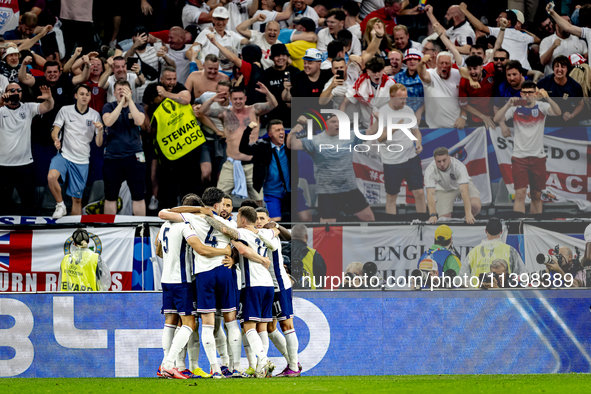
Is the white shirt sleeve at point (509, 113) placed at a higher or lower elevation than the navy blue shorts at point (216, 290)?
higher

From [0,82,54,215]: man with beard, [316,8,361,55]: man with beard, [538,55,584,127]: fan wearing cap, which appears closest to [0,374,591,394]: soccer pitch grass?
[0,82,54,215]: man with beard

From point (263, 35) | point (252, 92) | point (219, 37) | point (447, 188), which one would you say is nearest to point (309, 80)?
point (252, 92)

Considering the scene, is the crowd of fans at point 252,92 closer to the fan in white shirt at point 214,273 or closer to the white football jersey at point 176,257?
the fan in white shirt at point 214,273

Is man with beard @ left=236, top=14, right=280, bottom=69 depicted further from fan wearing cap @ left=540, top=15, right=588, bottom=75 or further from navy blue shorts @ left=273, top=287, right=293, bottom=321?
navy blue shorts @ left=273, top=287, right=293, bottom=321

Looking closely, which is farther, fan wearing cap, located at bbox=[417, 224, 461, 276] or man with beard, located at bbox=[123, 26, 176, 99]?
man with beard, located at bbox=[123, 26, 176, 99]

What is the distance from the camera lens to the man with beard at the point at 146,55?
1286 centimetres

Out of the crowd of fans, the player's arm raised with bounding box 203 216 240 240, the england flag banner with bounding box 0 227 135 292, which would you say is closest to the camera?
the player's arm raised with bounding box 203 216 240 240

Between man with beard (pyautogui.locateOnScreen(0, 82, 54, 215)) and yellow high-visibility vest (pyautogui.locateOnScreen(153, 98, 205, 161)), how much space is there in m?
1.94

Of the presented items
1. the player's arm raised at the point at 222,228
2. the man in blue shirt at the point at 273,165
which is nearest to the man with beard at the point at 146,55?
the man in blue shirt at the point at 273,165

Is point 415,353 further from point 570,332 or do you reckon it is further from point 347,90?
point 347,90

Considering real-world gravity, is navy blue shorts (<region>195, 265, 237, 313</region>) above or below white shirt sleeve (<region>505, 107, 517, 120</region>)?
below

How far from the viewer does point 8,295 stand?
9.60m

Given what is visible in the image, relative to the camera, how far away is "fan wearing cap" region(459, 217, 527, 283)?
9625mm

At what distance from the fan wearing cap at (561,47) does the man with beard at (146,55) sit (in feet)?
22.4
